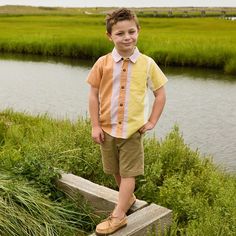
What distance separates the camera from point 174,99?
49.2 feet

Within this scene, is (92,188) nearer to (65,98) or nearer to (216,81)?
(65,98)

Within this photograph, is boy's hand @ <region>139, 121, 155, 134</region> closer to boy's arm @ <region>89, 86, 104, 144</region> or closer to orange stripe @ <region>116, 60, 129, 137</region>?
orange stripe @ <region>116, 60, 129, 137</region>

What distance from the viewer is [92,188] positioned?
4.85 meters

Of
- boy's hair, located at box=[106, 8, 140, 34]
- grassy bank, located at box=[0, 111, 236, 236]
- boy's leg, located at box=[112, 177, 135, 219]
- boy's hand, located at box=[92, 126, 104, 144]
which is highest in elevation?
boy's hair, located at box=[106, 8, 140, 34]

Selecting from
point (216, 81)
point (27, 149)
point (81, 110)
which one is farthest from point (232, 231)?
point (216, 81)

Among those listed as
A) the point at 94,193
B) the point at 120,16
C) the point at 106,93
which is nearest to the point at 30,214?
the point at 94,193

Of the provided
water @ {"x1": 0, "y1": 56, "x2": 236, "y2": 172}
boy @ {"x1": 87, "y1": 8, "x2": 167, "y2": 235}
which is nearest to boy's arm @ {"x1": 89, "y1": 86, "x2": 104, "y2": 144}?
boy @ {"x1": 87, "y1": 8, "x2": 167, "y2": 235}

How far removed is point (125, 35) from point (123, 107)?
55 cm

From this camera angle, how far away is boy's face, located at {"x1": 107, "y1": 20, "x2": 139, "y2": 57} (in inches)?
154

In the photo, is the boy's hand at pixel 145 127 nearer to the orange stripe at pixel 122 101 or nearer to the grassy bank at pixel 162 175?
the orange stripe at pixel 122 101

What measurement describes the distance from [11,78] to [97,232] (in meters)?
16.6

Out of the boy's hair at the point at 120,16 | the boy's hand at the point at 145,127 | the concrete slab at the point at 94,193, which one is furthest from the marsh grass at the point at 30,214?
the boy's hair at the point at 120,16

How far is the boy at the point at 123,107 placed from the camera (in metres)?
4.07

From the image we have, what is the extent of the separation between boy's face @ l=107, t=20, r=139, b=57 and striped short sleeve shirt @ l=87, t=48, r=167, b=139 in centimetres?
11
